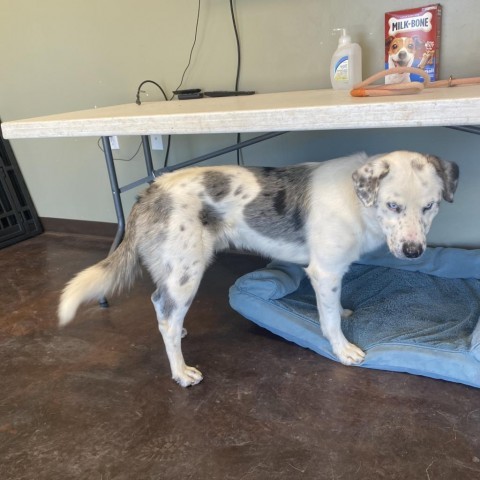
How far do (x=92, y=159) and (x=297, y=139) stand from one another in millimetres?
1433

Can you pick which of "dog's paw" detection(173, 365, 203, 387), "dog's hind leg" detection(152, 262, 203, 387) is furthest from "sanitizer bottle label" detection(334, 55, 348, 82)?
"dog's paw" detection(173, 365, 203, 387)

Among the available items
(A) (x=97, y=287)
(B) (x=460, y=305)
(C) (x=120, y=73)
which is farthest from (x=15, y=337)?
(B) (x=460, y=305)

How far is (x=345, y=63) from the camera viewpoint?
5.57 feet

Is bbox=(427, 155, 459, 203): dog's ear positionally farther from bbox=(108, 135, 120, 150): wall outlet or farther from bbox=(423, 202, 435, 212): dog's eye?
bbox=(108, 135, 120, 150): wall outlet

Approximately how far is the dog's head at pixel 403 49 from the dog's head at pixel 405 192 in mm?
714

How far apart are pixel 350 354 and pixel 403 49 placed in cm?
124

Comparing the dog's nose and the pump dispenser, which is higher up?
the pump dispenser

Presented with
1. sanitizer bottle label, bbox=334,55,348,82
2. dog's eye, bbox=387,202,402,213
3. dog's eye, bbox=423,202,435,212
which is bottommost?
dog's eye, bbox=423,202,435,212

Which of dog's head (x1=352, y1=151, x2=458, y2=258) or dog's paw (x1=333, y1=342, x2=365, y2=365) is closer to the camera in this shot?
dog's head (x1=352, y1=151, x2=458, y2=258)

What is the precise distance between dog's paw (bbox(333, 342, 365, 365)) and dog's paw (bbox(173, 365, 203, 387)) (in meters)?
0.50

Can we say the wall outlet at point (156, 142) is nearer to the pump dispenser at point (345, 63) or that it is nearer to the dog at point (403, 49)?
the pump dispenser at point (345, 63)

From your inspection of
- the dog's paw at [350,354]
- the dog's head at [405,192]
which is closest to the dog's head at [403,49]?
the dog's head at [405,192]

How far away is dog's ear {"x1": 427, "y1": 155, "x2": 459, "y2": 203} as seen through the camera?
3.92ft

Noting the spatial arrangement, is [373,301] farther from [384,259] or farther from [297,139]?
[297,139]
